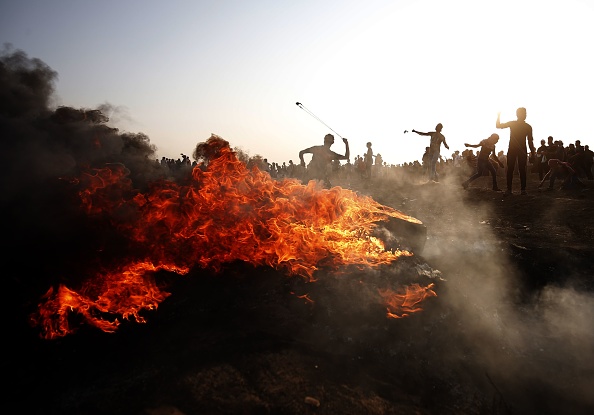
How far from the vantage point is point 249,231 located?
6609 mm

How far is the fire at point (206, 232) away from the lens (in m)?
5.66

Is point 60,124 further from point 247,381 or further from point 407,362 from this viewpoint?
point 407,362

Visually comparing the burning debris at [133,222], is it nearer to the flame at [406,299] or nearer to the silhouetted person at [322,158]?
the flame at [406,299]

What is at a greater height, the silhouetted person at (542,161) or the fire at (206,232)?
the silhouetted person at (542,161)

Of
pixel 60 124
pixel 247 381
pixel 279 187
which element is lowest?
pixel 247 381

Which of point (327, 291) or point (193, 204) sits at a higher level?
point (193, 204)

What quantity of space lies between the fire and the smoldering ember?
31mm

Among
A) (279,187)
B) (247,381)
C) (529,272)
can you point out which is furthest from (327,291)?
(529,272)

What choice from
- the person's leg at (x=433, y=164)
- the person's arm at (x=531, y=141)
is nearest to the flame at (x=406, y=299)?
the person's arm at (x=531, y=141)

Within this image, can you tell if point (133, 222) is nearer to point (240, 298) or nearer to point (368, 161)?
point (240, 298)

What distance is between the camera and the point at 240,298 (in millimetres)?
6094

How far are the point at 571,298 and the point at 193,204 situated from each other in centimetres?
739

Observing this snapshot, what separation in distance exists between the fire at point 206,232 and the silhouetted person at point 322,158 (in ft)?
11.3

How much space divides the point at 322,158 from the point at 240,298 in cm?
609
